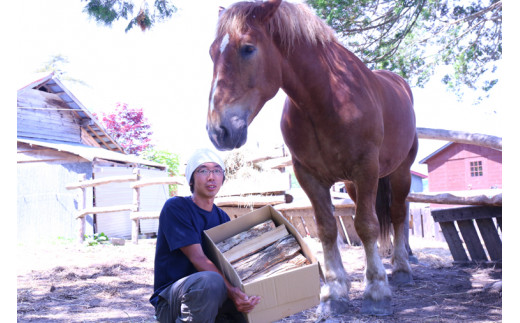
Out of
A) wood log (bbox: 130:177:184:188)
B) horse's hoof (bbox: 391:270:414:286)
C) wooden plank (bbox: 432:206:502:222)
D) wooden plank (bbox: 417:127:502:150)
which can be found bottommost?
horse's hoof (bbox: 391:270:414:286)

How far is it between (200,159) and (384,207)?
9.24 ft

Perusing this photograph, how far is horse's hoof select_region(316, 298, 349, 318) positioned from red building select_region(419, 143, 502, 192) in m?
21.0

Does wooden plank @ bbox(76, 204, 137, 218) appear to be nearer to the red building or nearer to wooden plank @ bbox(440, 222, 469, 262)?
wooden plank @ bbox(440, 222, 469, 262)

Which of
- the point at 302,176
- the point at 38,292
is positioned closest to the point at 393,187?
the point at 302,176

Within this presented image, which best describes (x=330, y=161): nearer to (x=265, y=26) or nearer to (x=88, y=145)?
(x=265, y=26)

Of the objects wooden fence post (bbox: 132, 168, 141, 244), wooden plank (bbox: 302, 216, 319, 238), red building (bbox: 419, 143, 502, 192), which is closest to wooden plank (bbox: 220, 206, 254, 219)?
wooden plank (bbox: 302, 216, 319, 238)

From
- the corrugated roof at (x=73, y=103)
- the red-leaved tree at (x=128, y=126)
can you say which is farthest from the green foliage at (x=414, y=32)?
the red-leaved tree at (x=128, y=126)

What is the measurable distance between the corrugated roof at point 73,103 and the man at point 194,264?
1268 cm

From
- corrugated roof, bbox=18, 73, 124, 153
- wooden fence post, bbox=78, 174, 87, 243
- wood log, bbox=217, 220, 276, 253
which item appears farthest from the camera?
corrugated roof, bbox=18, 73, 124, 153

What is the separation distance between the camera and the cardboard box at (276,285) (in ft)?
6.86

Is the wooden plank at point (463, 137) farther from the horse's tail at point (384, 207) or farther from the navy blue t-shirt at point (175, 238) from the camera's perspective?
the navy blue t-shirt at point (175, 238)

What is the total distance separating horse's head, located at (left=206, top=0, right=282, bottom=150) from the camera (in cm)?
239

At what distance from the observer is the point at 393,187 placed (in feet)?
14.9

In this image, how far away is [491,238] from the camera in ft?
15.4
